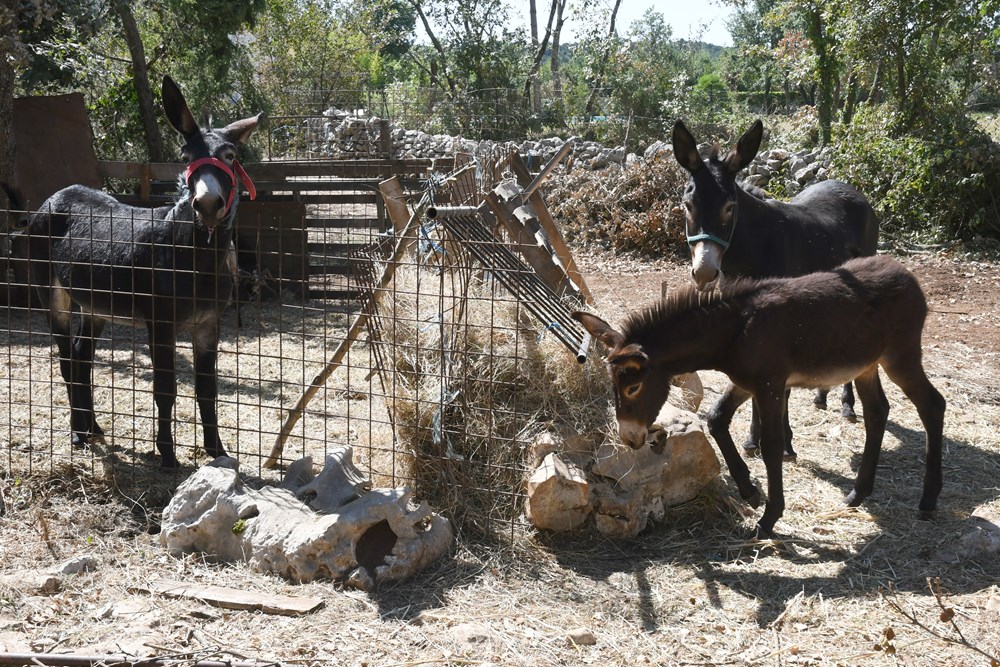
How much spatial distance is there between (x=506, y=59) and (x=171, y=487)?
17893 millimetres

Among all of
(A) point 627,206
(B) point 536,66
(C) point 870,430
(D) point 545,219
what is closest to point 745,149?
(C) point 870,430

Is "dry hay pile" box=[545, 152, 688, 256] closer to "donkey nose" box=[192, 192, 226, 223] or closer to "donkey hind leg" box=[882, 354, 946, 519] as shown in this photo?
"donkey hind leg" box=[882, 354, 946, 519]

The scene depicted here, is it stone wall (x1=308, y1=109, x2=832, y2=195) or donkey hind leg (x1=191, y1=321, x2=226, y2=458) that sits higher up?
stone wall (x1=308, y1=109, x2=832, y2=195)

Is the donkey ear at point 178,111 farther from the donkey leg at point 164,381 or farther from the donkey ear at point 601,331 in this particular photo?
the donkey ear at point 601,331

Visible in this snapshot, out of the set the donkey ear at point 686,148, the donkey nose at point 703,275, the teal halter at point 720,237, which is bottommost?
the donkey nose at point 703,275

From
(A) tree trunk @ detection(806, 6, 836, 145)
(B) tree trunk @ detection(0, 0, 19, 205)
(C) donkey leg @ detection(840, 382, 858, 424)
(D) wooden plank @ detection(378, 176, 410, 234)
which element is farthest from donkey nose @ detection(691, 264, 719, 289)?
(A) tree trunk @ detection(806, 6, 836, 145)

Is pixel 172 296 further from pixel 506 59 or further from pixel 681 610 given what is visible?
pixel 506 59

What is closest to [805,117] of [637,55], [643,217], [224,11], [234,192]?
[637,55]

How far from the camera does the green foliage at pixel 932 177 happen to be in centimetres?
1278

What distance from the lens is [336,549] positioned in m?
4.32

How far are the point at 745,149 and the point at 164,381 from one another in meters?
4.04

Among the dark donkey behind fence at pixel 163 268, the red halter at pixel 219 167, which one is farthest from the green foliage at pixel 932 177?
the red halter at pixel 219 167

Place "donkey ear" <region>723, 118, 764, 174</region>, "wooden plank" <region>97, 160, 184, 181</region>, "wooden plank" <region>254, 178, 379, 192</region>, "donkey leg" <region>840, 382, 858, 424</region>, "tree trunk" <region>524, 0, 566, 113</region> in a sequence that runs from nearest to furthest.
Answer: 1. "donkey ear" <region>723, 118, 764, 174</region>
2. "donkey leg" <region>840, 382, 858, 424</region>
3. "wooden plank" <region>97, 160, 184, 181</region>
4. "wooden plank" <region>254, 178, 379, 192</region>
5. "tree trunk" <region>524, 0, 566, 113</region>

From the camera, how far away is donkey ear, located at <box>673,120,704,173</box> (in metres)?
5.74
